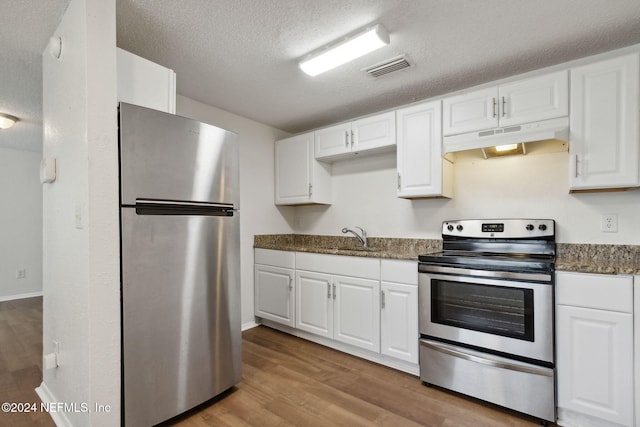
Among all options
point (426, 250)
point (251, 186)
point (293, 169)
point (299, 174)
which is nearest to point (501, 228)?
point (426, 250)

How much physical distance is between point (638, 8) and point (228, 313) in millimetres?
2971

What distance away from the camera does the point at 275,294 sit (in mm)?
3219

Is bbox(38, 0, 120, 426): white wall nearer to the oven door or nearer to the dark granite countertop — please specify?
the dark granite countertop

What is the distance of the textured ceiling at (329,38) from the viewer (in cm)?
165

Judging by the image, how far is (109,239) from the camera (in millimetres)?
1503

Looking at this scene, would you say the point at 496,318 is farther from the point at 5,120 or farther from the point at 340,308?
the point at 5,120

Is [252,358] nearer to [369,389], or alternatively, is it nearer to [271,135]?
[369,389]

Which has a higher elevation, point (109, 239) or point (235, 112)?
point (235, 112)

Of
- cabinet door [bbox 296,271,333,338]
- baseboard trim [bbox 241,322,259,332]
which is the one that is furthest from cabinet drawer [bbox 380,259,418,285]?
baseboard trim [bbox 241,322,259,332]

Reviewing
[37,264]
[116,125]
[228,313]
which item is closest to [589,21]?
[116,125]

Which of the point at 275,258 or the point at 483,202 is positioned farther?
the point at 275,258

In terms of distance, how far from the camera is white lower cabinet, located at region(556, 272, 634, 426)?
161cm

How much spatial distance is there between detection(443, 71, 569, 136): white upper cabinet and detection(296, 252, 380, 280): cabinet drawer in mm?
1238

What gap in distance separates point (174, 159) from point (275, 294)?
191cm
